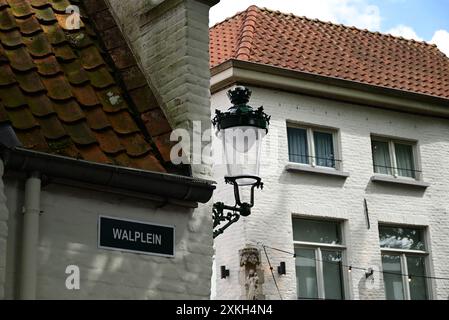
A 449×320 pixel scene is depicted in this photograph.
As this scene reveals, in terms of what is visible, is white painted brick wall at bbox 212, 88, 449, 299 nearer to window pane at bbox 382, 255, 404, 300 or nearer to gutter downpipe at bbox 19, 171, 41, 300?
window pane at bbox 382, 255, 404, 300

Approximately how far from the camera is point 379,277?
634 inches

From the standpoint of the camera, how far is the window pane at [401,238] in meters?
16.5

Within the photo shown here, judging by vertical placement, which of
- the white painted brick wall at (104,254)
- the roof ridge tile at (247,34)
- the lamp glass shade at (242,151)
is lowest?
the white painted brick wall at (104,254)

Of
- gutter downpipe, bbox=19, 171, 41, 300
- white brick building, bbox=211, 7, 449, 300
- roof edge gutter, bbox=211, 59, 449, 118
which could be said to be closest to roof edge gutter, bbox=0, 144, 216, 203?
gutter downpipe, bbox=19, 171, 41, 300

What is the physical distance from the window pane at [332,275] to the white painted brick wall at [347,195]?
0.77ft

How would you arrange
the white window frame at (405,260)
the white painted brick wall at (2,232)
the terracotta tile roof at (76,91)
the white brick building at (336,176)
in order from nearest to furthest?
the white painted brick wall at (2,232) < the terracotta tile roof at (76,91) < the white brick building at (336,176) < the white window frame at (405,260)

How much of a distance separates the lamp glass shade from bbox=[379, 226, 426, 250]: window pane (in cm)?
906

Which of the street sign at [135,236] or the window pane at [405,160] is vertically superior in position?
the window pane at [405,160]

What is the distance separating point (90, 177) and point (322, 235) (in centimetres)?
967

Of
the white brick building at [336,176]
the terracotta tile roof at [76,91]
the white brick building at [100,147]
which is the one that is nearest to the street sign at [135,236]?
the white brick building at [100,147]

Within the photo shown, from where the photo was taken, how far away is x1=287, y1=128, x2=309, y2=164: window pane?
52.2ft

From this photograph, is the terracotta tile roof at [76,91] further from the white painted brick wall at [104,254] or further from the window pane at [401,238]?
the window pane at [401,238]

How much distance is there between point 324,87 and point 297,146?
141cm
